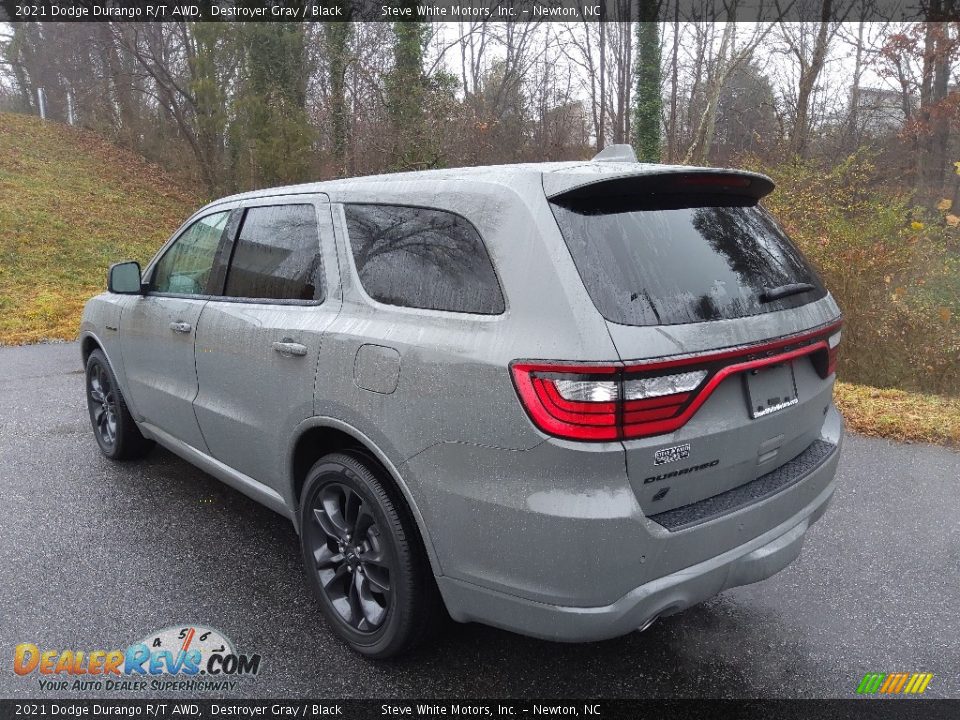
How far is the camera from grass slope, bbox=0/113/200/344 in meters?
11.2

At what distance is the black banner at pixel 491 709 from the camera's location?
92.3 inches

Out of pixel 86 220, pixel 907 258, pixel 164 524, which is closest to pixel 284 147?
pixel 86 220

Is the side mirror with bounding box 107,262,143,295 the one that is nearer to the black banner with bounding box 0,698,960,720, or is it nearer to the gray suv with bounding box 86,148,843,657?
the gray suv with bounding box 86,148,843,657

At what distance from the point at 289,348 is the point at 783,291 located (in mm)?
1839

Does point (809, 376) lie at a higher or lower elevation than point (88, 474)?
higher

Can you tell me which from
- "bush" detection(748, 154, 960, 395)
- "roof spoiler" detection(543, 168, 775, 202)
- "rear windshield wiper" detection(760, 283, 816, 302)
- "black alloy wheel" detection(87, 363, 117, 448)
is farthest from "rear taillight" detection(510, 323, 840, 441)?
"bush" detection(748, 154, 960, 395)

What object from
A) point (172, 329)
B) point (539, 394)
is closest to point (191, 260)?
point (172, 329)

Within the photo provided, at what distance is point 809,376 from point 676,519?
85 centimetres

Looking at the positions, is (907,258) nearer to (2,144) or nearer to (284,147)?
(284,147)

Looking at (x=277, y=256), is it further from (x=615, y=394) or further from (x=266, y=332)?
(x=615, y=394)

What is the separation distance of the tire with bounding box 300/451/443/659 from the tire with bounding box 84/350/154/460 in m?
2.22

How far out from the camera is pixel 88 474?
441 cm

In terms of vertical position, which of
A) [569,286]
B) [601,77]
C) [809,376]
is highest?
[601,77]

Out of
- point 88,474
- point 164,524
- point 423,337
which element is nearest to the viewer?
point 423,337
